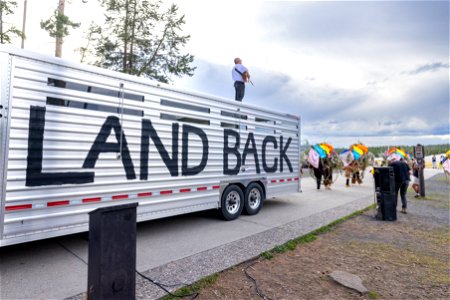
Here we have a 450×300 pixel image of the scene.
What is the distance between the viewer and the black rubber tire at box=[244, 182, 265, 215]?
7078 millimetres

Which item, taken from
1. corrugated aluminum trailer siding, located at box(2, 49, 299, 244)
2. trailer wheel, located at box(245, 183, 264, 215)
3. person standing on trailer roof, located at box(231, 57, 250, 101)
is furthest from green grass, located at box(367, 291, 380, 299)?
→ person standing on trailer roof, located at box(231, 57, 250, 101)

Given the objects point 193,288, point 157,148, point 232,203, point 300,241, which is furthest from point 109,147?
point 300,241

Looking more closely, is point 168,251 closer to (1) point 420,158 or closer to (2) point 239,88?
(2) point 239,88

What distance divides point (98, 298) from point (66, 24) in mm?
10649

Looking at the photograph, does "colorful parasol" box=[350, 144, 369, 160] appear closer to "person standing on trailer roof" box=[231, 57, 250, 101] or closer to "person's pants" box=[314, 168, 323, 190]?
"person's pants" box=[314, 168, 323, 190]

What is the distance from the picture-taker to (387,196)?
7.04 meters

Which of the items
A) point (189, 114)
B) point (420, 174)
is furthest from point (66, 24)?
point (420, 174)

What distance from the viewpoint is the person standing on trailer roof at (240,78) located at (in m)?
8.12

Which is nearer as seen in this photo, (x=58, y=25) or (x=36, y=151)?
(x=36, y=151)

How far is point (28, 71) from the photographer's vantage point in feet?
11.9

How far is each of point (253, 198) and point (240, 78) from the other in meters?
3.46

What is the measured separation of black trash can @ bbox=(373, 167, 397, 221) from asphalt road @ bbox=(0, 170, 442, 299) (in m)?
0.96

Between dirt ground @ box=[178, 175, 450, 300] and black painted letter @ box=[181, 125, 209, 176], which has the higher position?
black painted letter @ box=[181, 125, 209, 176]

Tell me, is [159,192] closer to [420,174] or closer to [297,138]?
[297,138]
